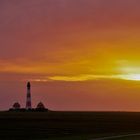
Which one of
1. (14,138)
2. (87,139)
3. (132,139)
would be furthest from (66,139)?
(14,138)

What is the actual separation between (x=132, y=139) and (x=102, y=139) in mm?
2711

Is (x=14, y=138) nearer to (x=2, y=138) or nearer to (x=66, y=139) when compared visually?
(x=2, y=138)

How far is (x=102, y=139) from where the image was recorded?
162 feet

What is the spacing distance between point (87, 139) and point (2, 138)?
571 inches

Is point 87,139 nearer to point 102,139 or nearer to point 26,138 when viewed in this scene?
point 102,139

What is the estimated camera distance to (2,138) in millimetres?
61281

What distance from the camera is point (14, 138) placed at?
6100 cm

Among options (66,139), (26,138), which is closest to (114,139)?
(66,139)

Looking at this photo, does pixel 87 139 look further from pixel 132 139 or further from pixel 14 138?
pixel 14 138

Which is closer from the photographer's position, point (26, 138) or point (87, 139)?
point (87, 139)

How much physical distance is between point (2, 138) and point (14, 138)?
4.47 ft

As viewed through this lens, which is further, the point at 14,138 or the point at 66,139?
the point at 14,138

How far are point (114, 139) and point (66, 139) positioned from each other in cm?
458

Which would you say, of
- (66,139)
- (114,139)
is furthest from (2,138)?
(114,139)
